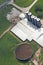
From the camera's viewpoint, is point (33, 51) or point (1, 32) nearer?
point (33, 51)

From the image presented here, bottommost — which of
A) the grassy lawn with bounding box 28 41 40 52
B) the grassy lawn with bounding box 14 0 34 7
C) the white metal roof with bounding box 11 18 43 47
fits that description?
the grassy lawn with bounding box 28 41 40 52

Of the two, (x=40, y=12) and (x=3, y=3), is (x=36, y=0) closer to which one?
(x=40, y=12)

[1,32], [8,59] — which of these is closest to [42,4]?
[1,32]

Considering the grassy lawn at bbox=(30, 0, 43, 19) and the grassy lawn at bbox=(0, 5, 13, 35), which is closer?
the grassy lawn at bbox=(0, 5, 13, 35)

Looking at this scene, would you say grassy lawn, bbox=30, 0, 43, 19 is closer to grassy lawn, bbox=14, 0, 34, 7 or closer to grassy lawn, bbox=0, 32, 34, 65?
grassy lawn, bbox=14, 0, 34, 7

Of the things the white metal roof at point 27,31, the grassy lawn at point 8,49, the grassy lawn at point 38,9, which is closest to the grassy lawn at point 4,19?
the white metal roof at point 27,31

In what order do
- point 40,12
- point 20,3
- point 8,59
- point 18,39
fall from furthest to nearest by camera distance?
point 20,3
point 40,12
point 18,39
point 8,59

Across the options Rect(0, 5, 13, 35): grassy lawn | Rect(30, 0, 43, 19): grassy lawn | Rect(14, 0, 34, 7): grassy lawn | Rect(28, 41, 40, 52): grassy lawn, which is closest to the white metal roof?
Rect(28, 41, 40, 52): grassy lawn
